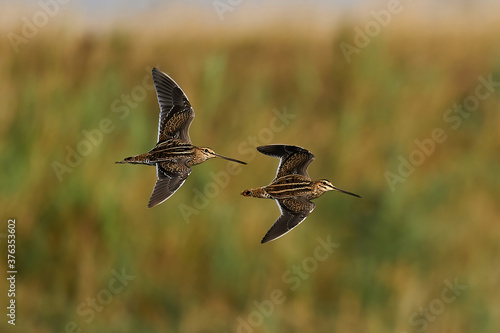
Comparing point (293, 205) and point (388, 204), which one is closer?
point (293, 205)

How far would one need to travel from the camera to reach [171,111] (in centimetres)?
444

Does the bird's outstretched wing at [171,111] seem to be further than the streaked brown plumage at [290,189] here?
Yes

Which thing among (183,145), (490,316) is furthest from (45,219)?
(490,316)

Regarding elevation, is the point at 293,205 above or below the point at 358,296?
above

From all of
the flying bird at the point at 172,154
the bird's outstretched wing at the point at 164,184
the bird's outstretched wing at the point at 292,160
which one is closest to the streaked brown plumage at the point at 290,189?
the bird's outstretched wing at the point at 292,160

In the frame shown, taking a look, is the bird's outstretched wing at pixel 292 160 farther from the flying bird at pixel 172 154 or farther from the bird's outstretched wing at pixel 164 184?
the bird's outstretched wing at pixel 164 184

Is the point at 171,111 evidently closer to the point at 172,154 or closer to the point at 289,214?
the point at 172,154

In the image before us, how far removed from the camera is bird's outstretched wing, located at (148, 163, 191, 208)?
4.25 meters

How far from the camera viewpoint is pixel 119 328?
465 cm

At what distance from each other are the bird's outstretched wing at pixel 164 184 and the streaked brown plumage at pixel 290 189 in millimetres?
397

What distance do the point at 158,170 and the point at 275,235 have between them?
763 mm

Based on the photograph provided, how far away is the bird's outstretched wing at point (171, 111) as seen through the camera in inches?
173

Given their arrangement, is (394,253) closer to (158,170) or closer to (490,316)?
(490,316)

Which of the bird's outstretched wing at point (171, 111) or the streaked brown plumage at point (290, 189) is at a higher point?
the bird's outstretched wing at point (171, 111)
